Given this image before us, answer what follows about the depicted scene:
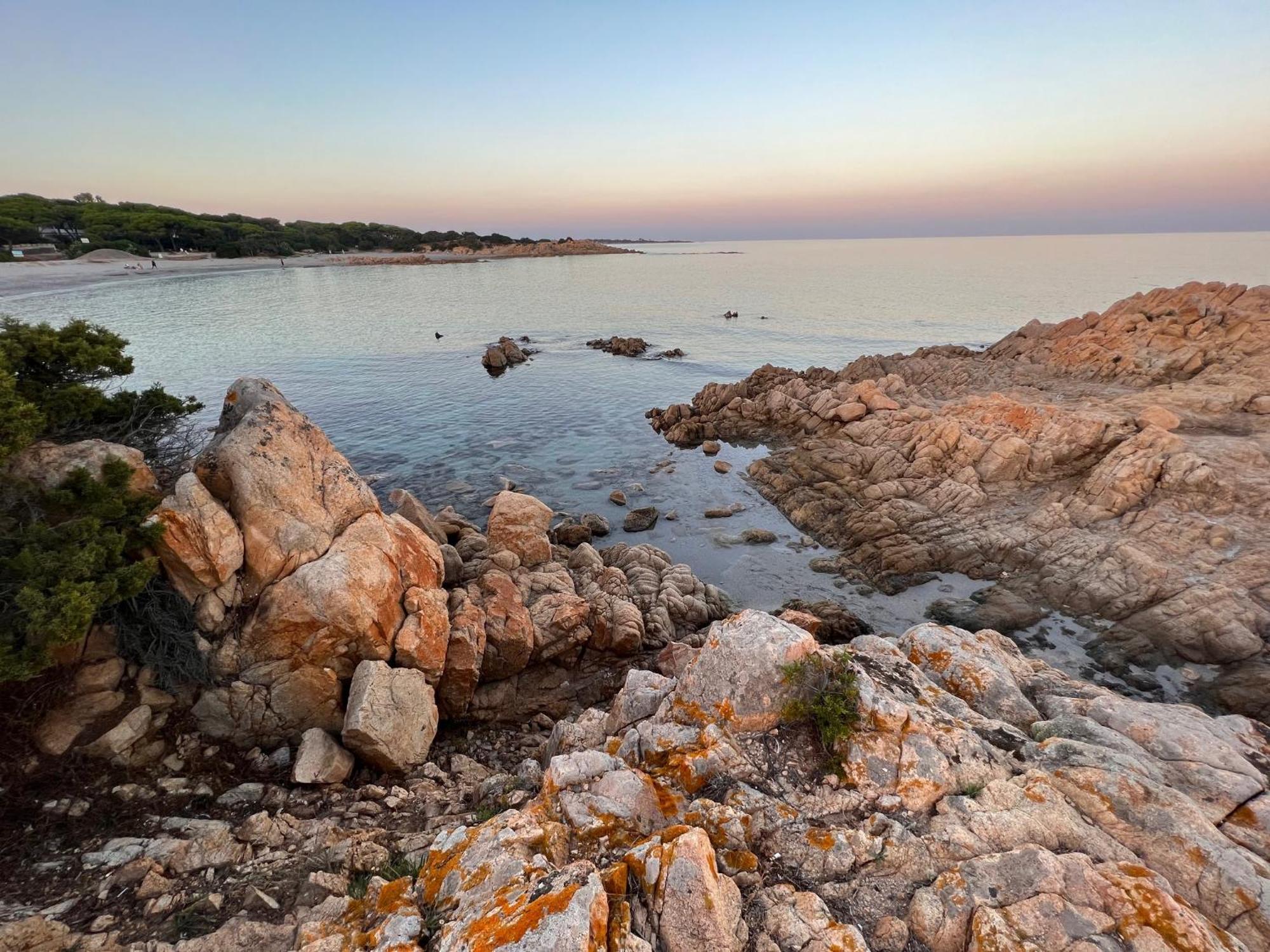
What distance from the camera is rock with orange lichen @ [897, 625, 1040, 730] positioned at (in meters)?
10.3

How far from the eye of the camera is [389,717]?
12352mm

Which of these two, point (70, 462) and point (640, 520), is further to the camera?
point (640, 520)

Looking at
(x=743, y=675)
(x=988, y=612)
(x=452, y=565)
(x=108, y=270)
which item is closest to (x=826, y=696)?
(x=743, y=675)

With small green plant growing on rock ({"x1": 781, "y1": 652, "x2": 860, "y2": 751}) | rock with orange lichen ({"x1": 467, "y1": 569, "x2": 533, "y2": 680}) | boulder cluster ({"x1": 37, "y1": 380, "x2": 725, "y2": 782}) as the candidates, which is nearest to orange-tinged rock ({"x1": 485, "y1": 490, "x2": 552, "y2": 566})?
boulder cluster ({"x1": 37, "y1": 380, "x2": 725, "y2": 782})

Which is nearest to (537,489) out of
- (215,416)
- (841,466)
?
(841,466)

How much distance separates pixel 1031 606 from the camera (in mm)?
19688

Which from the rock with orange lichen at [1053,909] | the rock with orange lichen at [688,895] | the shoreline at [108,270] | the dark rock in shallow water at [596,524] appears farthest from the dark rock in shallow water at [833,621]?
the shoreline at [108,270]

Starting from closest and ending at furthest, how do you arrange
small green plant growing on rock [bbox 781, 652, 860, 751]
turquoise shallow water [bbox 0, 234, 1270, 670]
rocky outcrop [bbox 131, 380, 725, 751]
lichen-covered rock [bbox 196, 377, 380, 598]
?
small green plant growing on rock [bbox 781, 652, 860, 751], rocky outcrop [bbox 131, 380, 725, 751], lichen-covered rock [bbox 196, 377, 380, 598], turquoise shallow water [bbox 0, 234, 1270, 670]

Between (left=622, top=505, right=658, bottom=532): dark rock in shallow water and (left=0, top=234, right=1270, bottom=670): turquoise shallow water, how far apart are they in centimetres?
69

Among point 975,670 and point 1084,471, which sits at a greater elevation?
point 975,670

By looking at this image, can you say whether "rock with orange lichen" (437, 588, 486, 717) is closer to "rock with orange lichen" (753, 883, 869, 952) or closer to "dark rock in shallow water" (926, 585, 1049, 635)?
"rock with orange lichen" (753, 883, 869, 952)

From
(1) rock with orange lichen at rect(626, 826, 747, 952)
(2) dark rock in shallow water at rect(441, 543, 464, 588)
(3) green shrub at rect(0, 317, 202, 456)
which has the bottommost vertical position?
(2) dark rock in shallow water at rect(441, 543, 464, 588)

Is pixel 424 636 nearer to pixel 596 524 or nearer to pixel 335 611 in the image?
pixel 335 611

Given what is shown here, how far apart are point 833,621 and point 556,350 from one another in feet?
177
